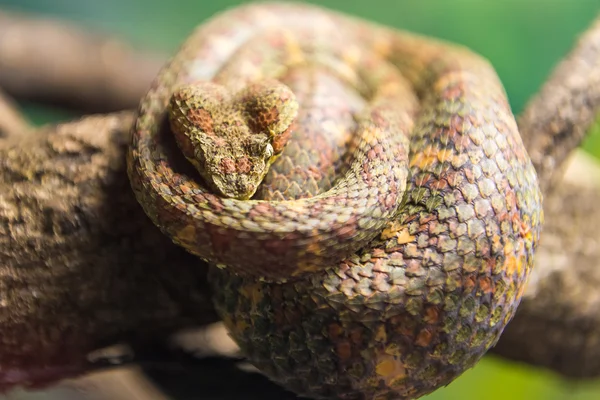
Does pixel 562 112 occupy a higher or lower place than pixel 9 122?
lower

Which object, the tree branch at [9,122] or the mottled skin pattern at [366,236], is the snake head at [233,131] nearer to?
the mottled skin pattern at [366,236]

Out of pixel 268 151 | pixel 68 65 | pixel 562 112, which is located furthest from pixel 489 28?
pixel 68 65

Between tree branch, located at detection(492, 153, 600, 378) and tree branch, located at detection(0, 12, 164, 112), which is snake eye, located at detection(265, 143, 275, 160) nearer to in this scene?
tree branch, located at detection(492, 153, 600, 378)

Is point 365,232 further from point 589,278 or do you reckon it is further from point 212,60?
point 589,278

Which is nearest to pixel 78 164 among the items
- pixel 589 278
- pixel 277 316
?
pixel 277 316

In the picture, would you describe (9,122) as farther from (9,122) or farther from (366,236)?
(366,236)

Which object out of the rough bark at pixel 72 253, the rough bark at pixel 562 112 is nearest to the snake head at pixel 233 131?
the rough bark at pixel 72 253

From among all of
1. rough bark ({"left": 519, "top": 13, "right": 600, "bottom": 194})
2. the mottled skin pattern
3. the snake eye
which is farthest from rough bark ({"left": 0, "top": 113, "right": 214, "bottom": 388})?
rough bark ({"left": 519, "top": 13, "right": 600, "bottom": 194})
